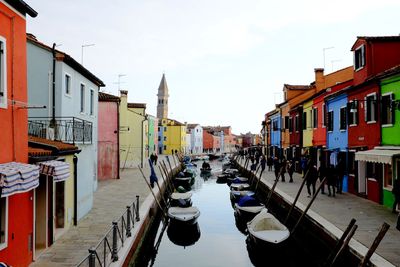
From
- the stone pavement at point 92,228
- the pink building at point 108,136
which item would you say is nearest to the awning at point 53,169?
the stone pavement at point 92,228

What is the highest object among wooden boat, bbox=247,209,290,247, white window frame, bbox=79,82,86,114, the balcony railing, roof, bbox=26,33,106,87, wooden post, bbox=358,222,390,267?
roof, bbox=26,33,106,87

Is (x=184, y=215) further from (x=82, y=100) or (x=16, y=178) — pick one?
(x=16, y=178)

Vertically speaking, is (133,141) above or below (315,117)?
below

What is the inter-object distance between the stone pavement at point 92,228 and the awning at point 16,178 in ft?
8.59

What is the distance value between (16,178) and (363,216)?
12.5 m

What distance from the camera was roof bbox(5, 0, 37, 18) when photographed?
28.3 feet

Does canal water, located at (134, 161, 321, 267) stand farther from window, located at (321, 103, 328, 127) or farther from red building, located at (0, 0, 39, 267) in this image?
window, located at (321, 103, 328, 127)

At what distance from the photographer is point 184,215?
1833cm

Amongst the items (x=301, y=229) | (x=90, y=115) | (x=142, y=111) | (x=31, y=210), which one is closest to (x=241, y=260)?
(x=301, y=229)

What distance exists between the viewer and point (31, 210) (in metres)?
9.92

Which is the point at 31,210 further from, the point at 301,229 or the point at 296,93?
the point at 296,93

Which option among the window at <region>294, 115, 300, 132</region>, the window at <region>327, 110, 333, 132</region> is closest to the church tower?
the window at <region>294, 115, 300, 132</region>

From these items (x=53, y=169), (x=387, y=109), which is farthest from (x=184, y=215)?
(x=387, y=109)

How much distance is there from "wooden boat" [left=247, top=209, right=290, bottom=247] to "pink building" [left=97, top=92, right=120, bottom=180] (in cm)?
1750
